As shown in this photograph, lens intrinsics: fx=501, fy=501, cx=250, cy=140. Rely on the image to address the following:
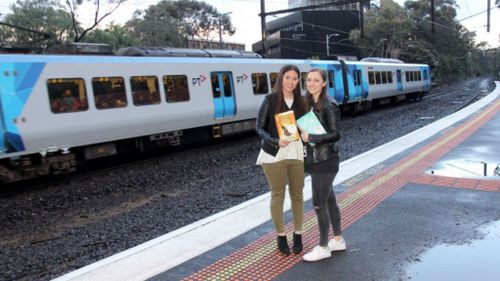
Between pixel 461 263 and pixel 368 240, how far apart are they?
94 centimetres

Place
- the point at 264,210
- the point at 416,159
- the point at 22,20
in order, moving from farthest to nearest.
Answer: the point at 22,20 → the point at 416,159 → the point at 264,210

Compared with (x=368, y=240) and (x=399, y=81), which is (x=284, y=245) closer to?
(x=368, y=240)

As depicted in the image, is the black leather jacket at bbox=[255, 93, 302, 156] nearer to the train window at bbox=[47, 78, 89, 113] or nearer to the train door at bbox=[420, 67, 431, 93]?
the train window at bbox=[47, 78, 89, 113]

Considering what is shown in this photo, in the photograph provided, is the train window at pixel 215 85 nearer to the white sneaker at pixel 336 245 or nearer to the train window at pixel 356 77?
the white sneaker at pixel 336 245

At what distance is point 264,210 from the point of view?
6191 millimetres

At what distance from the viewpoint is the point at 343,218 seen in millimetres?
5719

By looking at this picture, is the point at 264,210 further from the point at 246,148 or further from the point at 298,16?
the point at 298,16

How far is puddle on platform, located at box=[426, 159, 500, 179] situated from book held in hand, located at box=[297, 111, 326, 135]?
170 inches

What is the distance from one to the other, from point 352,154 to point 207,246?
6.92 meters

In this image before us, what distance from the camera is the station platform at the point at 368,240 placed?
14.0 feet

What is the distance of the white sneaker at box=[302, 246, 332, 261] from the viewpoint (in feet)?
14.6

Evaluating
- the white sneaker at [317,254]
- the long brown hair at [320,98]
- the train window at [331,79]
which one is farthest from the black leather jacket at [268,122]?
the train window at [331,79]

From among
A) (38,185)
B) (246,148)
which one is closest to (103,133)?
(38,185)

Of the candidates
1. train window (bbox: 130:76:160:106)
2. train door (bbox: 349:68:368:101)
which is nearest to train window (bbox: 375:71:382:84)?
train door (bbox: 349:68:368:101)
